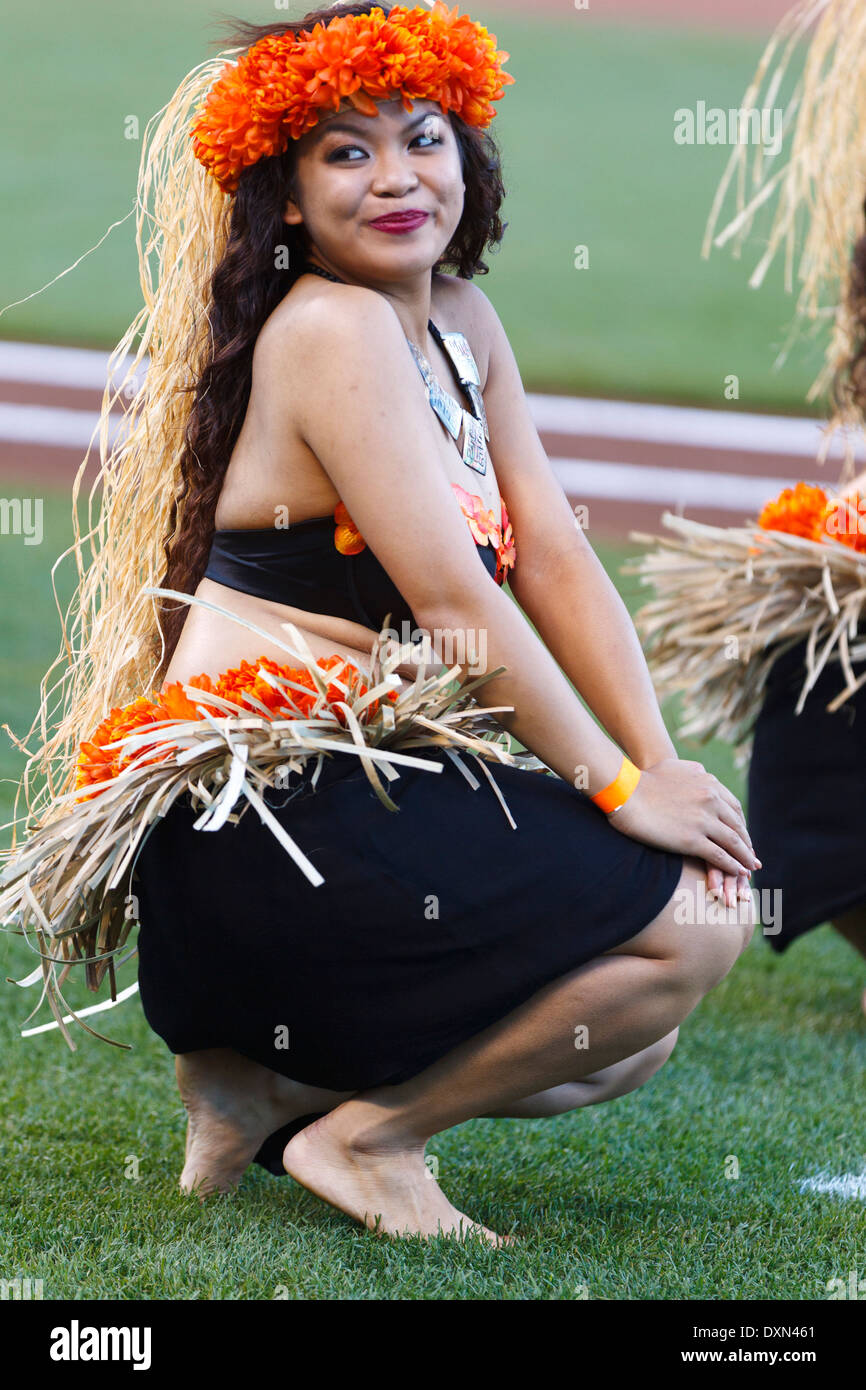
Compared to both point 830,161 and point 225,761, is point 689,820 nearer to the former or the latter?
point 225,761

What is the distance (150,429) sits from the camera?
7.19 feet

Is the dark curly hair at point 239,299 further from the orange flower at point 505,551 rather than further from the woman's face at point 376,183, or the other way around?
the orange flower at point 505,551

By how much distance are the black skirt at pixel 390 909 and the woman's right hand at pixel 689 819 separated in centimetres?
3

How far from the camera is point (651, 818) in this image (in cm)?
199

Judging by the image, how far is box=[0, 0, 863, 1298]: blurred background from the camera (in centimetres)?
197

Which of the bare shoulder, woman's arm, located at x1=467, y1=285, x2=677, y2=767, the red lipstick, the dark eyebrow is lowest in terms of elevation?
woman's arm, located at x1=467, y1=285, x2=677, y2=767

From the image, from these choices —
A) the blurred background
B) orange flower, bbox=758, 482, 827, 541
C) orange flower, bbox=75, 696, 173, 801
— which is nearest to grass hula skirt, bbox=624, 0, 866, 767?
orange flower, bbox=758, 482, 827, 541

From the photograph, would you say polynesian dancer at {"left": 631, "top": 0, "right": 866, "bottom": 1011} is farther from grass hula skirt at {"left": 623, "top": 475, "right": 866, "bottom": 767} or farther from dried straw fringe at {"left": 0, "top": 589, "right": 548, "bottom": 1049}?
dried straw fringe at {"left": 0, "top": 589, "right": 548, "bottom": 1049}

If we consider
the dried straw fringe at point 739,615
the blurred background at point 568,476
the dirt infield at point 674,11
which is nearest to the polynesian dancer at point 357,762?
the blurred background at point 568,476

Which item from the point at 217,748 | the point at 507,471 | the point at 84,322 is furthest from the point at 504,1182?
the point at 84,322

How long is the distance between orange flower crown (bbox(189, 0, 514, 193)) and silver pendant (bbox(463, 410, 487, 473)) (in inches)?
14.7

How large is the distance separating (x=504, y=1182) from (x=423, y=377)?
3.45 ft

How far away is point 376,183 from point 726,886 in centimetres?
91

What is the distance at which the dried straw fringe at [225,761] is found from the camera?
1897 mm
